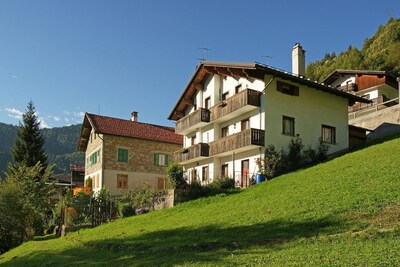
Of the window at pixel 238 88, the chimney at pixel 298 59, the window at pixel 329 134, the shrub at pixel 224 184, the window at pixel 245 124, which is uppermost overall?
the chimney at pixel 298 59

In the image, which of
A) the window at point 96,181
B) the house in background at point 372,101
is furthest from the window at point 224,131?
the window at point 96,181

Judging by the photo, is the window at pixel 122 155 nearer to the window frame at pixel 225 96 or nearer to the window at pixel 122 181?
the window at pixel 122 181

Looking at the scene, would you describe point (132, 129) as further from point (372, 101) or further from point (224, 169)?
point (372, 101)

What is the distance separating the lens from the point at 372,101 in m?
40.8

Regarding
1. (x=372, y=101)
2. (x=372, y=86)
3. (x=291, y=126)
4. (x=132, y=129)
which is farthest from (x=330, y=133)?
(x=132, y=129)

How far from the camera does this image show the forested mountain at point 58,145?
11168 centimetres

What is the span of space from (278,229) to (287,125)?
17.6 metres

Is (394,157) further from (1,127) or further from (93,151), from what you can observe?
(1,127)

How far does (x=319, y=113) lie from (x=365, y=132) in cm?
670

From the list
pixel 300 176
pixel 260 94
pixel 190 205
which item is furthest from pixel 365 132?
pixel 190 205

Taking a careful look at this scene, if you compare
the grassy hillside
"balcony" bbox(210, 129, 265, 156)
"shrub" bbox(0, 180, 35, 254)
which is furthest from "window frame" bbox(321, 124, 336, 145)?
"shrub" bbox(0, 180, 35, 254)

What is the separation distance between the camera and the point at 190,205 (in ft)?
77.0

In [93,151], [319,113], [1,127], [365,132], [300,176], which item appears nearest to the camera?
[300,176]

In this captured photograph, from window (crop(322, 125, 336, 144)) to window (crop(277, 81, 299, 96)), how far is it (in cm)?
345
